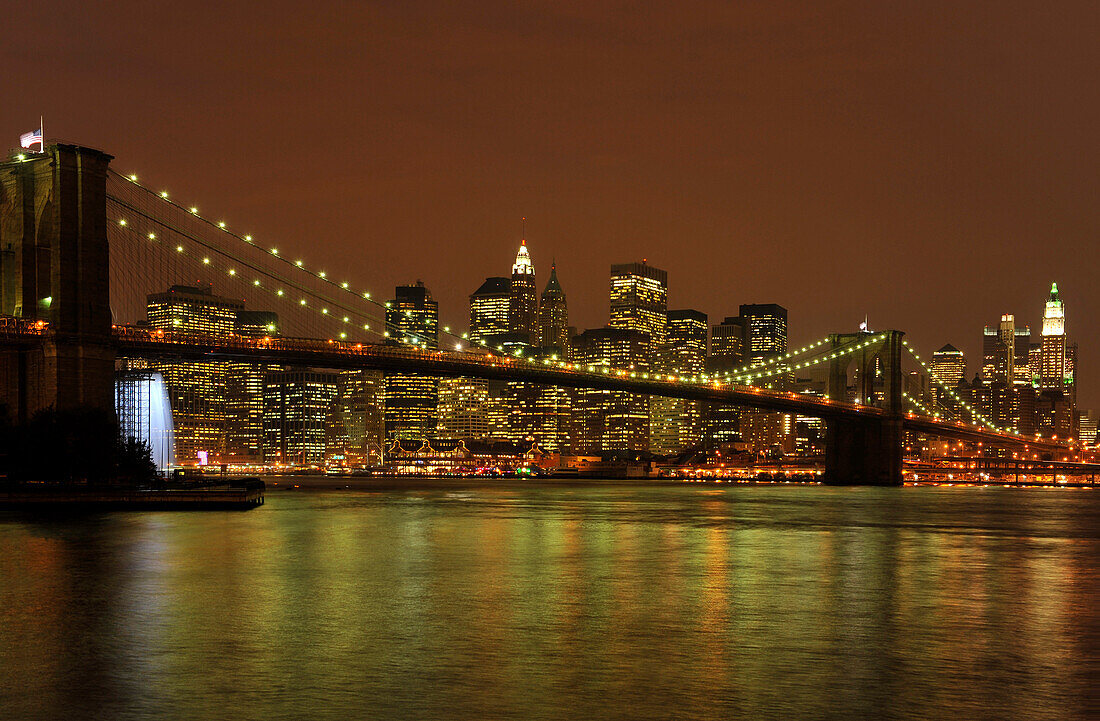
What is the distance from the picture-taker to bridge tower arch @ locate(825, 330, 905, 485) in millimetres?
94575

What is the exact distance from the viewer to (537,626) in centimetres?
1700

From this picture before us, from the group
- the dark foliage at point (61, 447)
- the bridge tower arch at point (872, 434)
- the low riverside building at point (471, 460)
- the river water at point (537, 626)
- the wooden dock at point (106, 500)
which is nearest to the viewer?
the river water at point (537, 626)

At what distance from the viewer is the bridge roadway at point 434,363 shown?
57.1m

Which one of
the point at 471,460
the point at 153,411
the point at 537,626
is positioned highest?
the point at 153,411

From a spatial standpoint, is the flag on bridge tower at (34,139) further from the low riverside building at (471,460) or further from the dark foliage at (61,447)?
the low riverside building at (471,460)

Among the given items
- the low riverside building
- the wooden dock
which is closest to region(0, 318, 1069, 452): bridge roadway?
the wooden dock

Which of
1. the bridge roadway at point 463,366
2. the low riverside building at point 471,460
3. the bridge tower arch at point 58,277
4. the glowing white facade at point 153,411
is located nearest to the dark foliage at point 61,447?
the bridge tower arch at point 58,277

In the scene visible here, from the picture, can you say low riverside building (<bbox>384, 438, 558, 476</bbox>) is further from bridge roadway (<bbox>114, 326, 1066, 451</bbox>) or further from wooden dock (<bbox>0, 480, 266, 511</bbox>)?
wooden dock (<bbox>0, 480, 266, 511</bbox>)

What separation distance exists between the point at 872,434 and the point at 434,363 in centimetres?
3994

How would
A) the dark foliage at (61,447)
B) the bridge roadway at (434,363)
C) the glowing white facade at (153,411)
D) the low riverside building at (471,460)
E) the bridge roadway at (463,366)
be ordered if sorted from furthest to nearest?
the low riverside building at (471,460) < the glowing white facade at (153,411) < the bridge roadway at (463,366) < the bridge roadway at (434,363) < the dark foliage at (61,447)

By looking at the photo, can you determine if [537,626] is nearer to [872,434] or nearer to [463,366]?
[463,366]

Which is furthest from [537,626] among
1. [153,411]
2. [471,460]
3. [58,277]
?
[471,460]

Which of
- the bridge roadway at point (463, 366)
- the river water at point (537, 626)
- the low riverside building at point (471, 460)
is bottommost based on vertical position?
the low riverside building at point (471, 460)

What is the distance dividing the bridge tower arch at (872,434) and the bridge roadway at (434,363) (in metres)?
1.02
